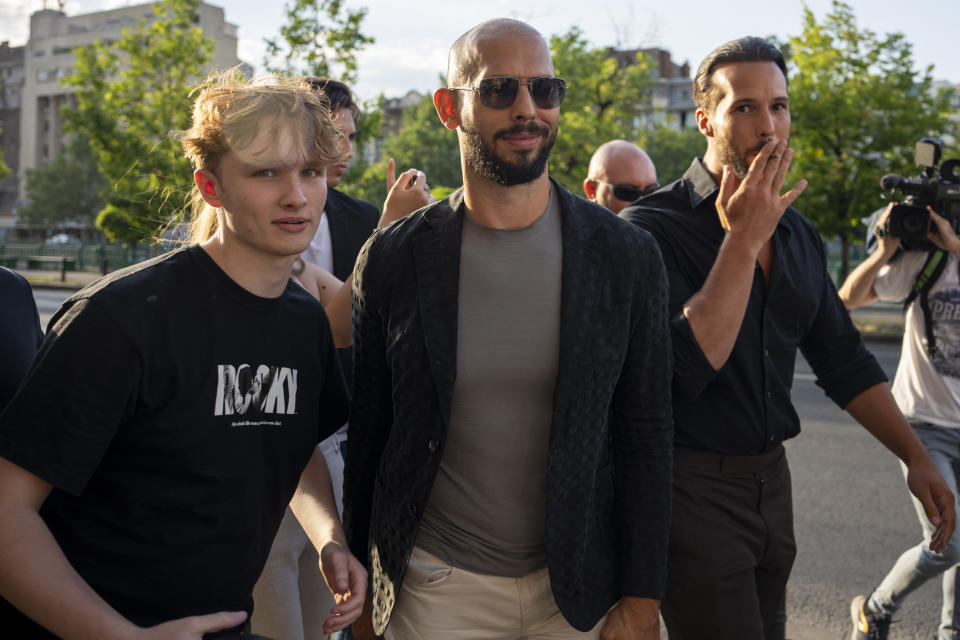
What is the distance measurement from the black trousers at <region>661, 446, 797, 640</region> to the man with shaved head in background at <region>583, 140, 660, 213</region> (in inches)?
96.2

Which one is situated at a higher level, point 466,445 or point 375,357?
point 375,357

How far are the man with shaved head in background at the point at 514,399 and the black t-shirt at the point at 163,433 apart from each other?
32 cm

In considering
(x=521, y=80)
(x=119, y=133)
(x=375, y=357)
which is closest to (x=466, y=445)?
(x=375, y=357)

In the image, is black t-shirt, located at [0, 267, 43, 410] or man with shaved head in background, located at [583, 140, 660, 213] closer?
black t-shirt, located at [0, 267, 43, 410]

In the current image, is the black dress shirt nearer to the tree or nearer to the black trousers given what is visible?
the black trousers

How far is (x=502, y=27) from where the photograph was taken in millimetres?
2285

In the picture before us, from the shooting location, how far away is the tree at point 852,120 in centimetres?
1964

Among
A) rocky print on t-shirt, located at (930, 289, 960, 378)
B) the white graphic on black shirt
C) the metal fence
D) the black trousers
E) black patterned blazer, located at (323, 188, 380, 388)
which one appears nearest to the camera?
the white graphic on black shirt

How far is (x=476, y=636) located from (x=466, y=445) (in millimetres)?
489

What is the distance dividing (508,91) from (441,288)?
517mm

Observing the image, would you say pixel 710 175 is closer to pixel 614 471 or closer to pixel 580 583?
pixel 614 471

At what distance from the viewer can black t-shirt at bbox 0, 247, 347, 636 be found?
1674mm

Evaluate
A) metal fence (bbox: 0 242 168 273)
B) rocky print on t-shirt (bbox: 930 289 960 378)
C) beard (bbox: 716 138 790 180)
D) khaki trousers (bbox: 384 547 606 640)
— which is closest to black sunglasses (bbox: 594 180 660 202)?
rocky print on t-shirt (bbox: 930 289 960 378)

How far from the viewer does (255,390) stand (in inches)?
77.5
